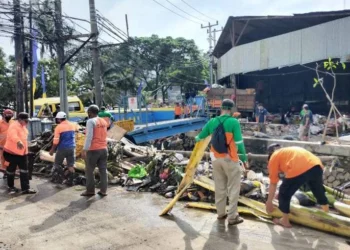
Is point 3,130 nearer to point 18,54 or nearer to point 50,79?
point 18,54

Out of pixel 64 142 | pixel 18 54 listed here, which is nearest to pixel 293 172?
pixel 64 142

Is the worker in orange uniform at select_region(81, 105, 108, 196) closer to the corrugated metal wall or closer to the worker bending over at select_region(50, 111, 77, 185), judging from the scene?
the worker bending over at select_region(50, 111, 77, 185)

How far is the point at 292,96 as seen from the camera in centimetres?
2255


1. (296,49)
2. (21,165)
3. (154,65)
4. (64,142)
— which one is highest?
(154,65)

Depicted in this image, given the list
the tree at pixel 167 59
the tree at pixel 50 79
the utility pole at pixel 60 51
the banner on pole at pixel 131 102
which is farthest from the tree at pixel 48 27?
the tree at pixel 167 59

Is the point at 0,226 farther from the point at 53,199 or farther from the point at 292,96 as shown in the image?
the point at 292,96

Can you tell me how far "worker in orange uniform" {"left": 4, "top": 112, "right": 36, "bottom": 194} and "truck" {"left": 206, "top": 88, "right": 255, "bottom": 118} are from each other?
1160 cm

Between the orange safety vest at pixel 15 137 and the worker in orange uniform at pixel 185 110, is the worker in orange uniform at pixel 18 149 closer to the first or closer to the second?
the orange safety vest at pixel 15 137

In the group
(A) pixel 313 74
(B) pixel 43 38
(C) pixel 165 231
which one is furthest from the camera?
(A) pixel 313 74

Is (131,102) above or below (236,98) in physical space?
below

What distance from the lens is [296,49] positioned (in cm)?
1855

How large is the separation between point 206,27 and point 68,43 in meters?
24.5

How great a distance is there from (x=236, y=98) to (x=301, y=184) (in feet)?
47.0

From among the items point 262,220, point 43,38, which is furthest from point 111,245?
point 43,38
